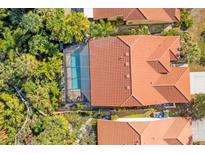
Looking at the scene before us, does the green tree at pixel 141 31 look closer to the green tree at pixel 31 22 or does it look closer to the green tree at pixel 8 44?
the green tree at pixel 31 22

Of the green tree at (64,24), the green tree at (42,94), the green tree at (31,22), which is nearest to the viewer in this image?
the green tree at (31,22)

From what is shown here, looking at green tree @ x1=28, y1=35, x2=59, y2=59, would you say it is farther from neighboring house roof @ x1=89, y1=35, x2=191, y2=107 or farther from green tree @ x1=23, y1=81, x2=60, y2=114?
neighboring house roof @ x1=89, y1=35, x2=191, y2=107

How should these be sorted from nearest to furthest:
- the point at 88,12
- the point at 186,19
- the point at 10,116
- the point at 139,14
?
the point at 139,14 < the point at 88,12 < the point at 186,19 < the point at 10,116

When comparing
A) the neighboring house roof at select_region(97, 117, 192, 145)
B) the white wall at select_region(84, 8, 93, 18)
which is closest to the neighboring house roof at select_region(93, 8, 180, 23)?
the white wall at select_region(84, 8, 93, 18)

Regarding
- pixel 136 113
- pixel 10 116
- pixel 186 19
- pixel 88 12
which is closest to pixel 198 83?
pixel 186 19

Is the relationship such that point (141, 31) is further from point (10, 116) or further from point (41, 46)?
point (10, 116)

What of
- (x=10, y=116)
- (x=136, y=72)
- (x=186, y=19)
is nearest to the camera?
(x=136, y=72)

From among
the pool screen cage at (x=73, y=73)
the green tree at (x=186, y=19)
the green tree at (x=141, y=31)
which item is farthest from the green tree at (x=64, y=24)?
the green tree at (x=186, y=19)
